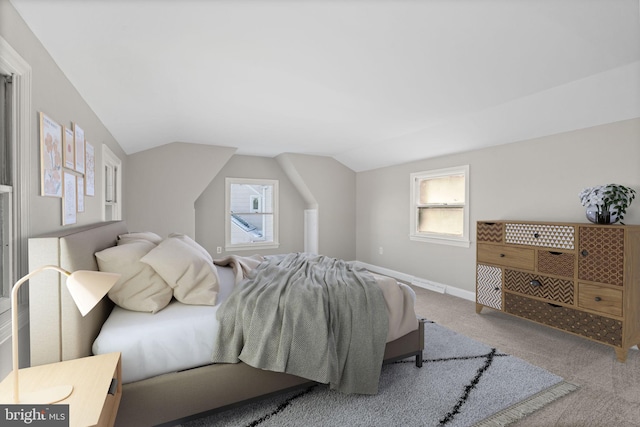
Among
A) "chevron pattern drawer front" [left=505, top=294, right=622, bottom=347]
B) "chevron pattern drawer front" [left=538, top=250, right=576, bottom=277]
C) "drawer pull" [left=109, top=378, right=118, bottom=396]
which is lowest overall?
"chevron pattern drawer front" [left=505, top=294, right=622, bottom=347]

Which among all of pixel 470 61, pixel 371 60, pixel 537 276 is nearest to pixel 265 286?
pixel 371 60

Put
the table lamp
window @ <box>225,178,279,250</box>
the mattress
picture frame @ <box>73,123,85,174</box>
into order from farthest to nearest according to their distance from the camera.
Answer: window @ <box>225,178,279,250</box>, picture frame @ <box>73,123,85,174</box>, the mattress, the table lamp

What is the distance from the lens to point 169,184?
15.2 feet

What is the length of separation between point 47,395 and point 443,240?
4.48 meters

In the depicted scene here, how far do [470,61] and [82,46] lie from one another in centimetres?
253

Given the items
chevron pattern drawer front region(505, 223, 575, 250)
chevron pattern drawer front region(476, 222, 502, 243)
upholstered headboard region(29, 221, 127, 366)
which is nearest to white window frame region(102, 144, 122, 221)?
upholstered headboard region(29, 221, 127, 366)

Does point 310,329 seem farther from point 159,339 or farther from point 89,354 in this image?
point 89,354

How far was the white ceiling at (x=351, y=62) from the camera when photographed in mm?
1648

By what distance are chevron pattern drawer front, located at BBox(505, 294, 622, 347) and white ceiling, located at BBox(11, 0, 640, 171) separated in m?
1.80

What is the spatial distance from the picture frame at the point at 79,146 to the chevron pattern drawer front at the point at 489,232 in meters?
3.92

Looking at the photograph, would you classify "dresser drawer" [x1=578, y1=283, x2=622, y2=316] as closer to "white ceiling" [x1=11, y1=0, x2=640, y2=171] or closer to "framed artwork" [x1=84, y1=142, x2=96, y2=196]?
"white ceiling" [x1=11, y1=0, x2=640, y2=171]

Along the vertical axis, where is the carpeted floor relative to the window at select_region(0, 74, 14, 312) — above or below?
below

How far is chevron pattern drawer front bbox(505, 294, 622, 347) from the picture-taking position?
250 centimetres

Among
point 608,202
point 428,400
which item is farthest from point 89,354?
point 608,202
